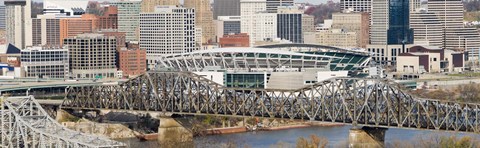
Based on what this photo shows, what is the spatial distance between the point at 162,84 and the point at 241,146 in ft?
27.8

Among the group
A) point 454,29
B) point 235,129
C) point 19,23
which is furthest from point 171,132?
point 454,29

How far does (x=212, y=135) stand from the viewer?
63.0 m

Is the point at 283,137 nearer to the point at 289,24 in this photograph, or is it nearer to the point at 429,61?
the point at 429,61

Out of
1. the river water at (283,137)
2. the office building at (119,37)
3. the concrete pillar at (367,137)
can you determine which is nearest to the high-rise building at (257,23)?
the office building at (119,37)

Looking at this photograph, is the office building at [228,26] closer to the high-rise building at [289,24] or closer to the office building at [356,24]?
the high-rise building at [289,24]

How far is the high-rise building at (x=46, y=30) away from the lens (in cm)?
13488

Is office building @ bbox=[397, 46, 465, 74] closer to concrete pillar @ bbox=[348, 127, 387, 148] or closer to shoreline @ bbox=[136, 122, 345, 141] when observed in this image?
shoreline @ bbox=[136, 122, 345, 141]

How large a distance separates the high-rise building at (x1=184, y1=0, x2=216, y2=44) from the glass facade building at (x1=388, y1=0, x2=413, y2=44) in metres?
23.1

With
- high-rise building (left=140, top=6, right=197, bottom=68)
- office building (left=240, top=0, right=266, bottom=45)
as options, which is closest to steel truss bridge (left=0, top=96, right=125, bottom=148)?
high-rise building (left=140, top=6, right=197, bottom=68)

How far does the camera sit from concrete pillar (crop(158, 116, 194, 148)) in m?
57.3

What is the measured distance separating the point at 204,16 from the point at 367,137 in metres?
94.7

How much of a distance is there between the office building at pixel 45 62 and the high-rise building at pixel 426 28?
143 ft

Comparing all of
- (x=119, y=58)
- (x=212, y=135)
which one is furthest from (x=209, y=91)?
(x=119, y=58)

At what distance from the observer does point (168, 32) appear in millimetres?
114188
